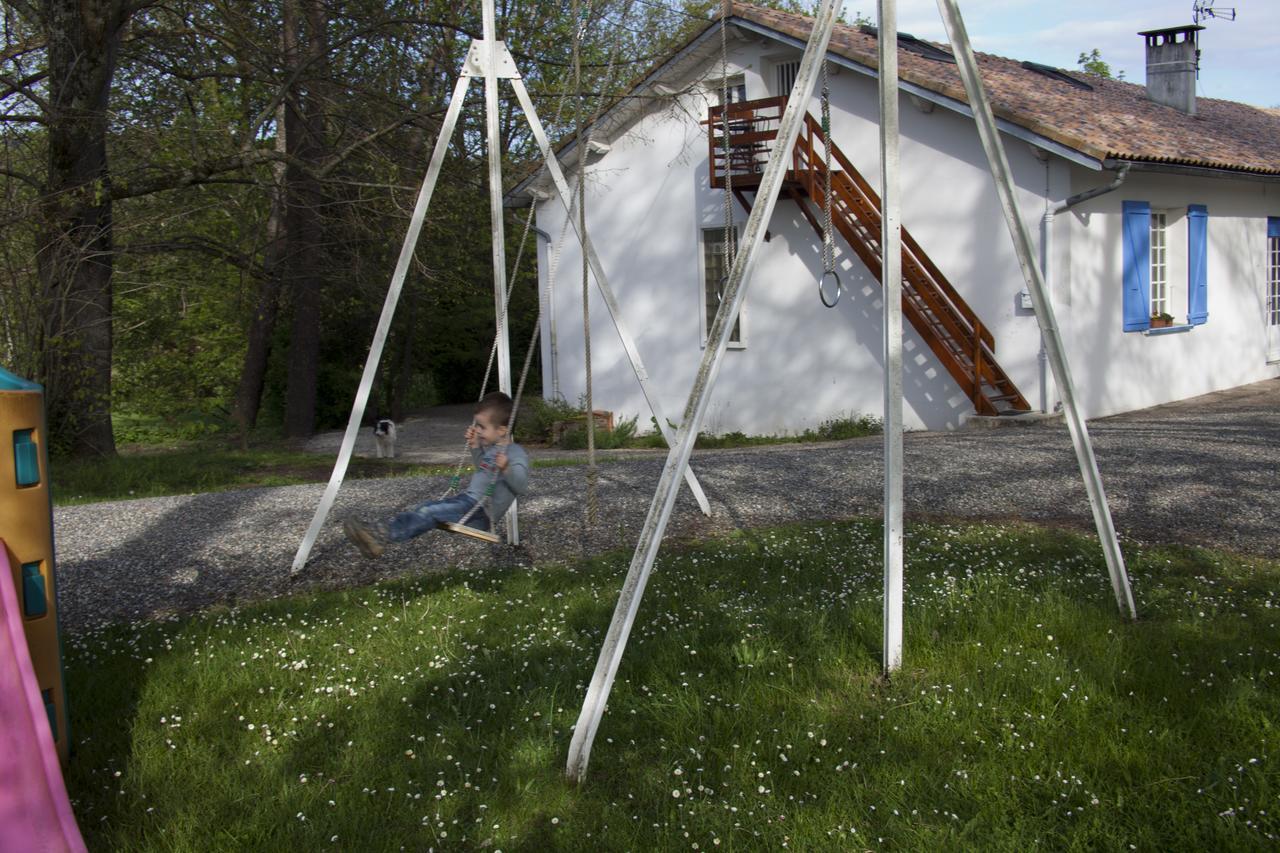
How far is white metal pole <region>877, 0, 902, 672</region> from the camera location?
4.57 meters

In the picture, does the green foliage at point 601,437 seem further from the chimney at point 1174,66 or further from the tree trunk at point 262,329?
the chimney at point 1174,66

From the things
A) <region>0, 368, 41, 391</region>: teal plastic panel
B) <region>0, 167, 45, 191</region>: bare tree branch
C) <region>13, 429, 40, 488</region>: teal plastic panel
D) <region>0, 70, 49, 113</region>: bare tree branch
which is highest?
<region>0, 70, 49, 113</region>: bare tree branch

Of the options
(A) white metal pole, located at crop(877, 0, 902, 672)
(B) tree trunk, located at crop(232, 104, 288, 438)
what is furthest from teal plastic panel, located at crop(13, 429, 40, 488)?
(B) tree trunk, located at crop(232, 104, 288, 438)

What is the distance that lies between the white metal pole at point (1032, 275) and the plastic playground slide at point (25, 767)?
13.3 feet

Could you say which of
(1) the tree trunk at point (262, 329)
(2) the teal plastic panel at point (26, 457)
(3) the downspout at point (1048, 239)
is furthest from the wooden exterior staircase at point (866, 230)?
(2) the teal plastic panel at point (26, 457)

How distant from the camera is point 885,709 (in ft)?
14.0

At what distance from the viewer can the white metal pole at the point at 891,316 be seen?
4566 millimetres

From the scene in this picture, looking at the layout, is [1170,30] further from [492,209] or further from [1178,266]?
[492,209]

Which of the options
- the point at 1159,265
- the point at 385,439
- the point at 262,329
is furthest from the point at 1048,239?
the point at 262,329

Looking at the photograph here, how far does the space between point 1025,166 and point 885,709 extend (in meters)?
12.1

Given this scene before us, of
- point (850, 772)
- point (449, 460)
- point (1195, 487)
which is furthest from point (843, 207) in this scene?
point (850, 772)

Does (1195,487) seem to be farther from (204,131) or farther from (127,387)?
(127,387)

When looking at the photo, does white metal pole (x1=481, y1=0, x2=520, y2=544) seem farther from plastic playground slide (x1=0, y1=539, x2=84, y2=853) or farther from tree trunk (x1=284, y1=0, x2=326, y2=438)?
tree trunk (x1=284, y1=0, x2=326, y2=438)

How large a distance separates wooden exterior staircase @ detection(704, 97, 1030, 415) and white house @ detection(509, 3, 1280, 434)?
1.7 inches
